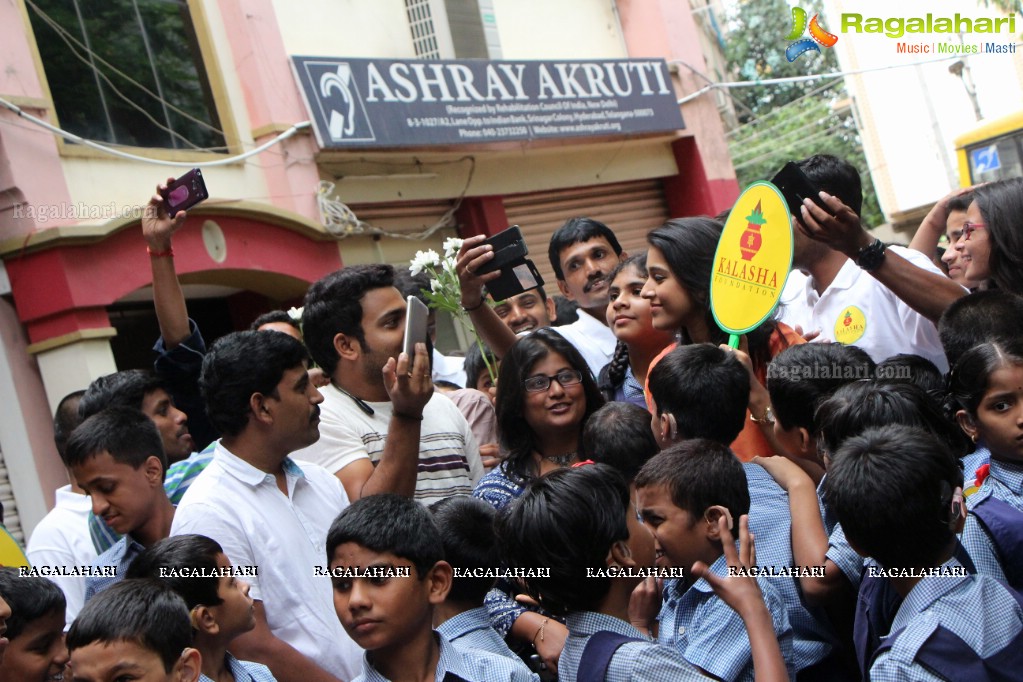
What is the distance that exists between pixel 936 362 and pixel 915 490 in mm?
1546

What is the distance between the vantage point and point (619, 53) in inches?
512

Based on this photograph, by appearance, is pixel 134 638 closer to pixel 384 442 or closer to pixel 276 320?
pixel 384 442

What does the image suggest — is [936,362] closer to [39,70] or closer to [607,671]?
[607,671]

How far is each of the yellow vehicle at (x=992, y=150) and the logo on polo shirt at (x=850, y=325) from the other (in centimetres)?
875

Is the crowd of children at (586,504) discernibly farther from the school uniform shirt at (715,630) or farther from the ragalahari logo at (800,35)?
the ragalahari logo at (800,35)

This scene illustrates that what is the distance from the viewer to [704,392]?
3.02 metres

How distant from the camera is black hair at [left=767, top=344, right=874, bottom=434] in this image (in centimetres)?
301

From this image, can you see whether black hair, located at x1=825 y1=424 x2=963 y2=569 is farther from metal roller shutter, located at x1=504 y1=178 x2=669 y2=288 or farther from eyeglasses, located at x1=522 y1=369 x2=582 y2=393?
metal roller shutter, located at x1=504 y1=178 x2=669 y2=288

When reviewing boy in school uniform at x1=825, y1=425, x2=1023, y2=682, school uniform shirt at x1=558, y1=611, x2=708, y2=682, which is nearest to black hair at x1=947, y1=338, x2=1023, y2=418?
boy in school uniform at x1=825, y1=425, x2=1023, y2=682

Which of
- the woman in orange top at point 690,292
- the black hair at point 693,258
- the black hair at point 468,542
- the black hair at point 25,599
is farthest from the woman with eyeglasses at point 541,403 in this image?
the black hair at point 25,599

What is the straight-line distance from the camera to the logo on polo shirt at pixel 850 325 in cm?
365

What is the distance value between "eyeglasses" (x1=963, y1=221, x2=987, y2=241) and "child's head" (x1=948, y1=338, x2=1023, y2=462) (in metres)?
1.02

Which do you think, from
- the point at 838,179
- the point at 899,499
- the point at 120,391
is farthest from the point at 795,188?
the point at 120,391

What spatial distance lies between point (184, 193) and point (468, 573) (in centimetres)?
156
